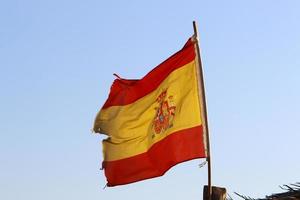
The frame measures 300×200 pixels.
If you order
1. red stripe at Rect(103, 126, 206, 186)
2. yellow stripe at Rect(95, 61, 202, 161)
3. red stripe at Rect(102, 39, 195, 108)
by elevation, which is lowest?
red stripe at Rect(103, 126, 206, 186)

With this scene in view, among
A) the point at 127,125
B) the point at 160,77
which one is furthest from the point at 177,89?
the point at 127,125

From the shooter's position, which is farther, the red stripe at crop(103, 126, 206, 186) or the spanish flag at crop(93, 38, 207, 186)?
the spanish flag at crop(93, 38, 207, 186)

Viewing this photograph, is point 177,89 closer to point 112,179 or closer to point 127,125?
point 127,125

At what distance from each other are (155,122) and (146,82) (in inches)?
30.3

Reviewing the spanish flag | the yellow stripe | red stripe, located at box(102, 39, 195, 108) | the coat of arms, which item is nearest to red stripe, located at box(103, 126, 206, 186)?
the spanish flag

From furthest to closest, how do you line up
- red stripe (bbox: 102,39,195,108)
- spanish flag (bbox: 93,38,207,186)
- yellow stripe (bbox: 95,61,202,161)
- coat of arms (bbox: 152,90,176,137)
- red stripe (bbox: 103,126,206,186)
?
red stripe (bbox: 102,39,195,108)
coat of arms (bbox: 152,90,176,137)
yellow stripe (bbox: 95,61,202,161)
spanish flag (bbox: 93,38,207,186)
red stripe (bbox: 103,126,206,186)

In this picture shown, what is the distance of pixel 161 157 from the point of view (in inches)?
404

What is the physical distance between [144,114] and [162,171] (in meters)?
1.23

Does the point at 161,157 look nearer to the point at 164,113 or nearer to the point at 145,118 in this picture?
the point at 164,113

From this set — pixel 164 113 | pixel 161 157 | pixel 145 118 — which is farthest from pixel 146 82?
pixel 161 157

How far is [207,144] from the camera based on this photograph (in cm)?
959

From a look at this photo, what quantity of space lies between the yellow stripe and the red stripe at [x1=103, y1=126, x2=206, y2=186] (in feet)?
0.37

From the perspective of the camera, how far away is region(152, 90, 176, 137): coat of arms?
10.4 meters

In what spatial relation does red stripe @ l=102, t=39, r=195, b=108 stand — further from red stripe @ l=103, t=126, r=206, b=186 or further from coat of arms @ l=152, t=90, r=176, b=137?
red stripe @ l=103, t=126, r=206, b=186
